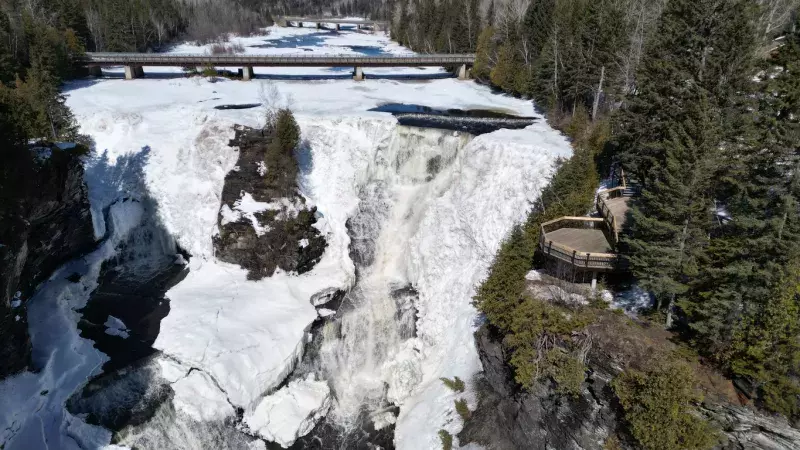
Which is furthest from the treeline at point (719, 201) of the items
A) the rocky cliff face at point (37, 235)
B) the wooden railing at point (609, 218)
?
the rocky cliff face at point (37, 235)

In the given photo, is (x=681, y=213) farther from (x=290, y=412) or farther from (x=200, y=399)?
(x=200, y=399)

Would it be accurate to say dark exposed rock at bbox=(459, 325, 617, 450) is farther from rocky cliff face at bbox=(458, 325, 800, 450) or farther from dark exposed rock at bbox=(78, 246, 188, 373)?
dark exposed rock at bbox=(78, 246, 188, 373)

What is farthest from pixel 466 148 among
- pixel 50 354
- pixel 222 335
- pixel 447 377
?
pixel 50 354

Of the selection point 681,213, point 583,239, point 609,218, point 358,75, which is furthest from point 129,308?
point 358,75

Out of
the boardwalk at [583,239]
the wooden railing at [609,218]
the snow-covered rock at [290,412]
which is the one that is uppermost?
the wooden railing at [609,218]

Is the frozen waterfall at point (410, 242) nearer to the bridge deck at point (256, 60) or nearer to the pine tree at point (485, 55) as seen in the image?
the bridge deck at point (256, 60)

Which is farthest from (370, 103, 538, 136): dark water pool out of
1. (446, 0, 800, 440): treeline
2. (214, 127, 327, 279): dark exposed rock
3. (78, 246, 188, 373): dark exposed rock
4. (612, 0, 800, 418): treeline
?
(78, 246, 188, 373): dark exposed rock

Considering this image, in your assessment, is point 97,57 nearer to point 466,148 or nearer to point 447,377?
point 466,148
